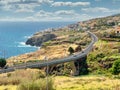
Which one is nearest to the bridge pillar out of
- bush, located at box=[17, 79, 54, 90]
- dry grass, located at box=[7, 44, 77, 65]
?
dry grass, located at box=[7, 44, 77, 65]

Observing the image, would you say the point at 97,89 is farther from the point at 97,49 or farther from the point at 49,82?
the point at 97,49

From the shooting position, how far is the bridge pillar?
12191cm

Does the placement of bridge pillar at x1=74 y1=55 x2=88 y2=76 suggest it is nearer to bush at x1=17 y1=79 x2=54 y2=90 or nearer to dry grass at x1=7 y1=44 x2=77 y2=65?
dry grass at x1=7 y1=44 x2=77 y2=65

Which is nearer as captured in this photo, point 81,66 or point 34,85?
point 34,85

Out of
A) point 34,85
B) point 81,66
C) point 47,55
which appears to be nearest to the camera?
point 34,85

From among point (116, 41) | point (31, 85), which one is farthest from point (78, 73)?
point (31, 85)

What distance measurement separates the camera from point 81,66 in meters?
124

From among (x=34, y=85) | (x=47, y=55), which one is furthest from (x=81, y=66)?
(x=34, y=85)

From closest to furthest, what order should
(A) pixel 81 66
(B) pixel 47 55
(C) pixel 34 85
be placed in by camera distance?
(C) pixel 34 85, (A) pixel 81 66, (B) pixel 47 55

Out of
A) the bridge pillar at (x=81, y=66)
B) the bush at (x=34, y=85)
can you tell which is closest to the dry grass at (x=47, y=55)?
the bridge pillar at (x=81, y=66)

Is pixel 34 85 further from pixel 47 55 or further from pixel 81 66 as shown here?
pixel 47 55

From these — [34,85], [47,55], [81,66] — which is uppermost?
[34,85]

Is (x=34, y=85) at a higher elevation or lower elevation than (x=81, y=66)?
higher

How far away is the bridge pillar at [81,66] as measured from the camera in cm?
12191
